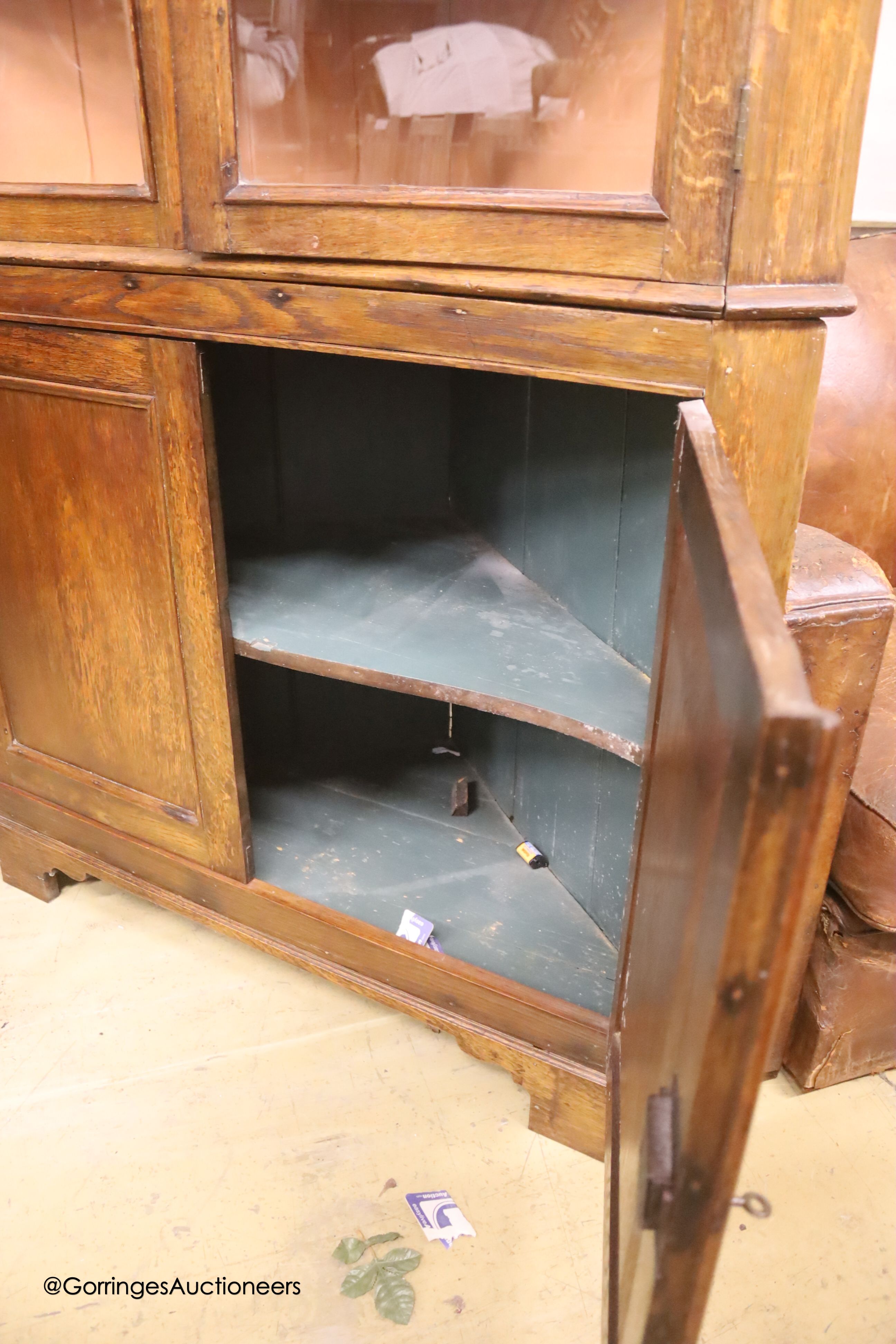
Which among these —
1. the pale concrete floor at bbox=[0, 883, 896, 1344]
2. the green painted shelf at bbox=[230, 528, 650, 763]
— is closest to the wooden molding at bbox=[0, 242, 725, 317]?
the green painted shelf at bbox=[230, 528, 650, 763]

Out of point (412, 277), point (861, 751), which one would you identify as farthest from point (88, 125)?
point (861, 751)

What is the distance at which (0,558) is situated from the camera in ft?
4.65

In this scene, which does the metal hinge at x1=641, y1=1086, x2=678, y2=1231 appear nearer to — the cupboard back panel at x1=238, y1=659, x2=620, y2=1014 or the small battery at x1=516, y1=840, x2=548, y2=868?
the cupboard back panel at x1=238, y1=659, x2=620, y2=1014

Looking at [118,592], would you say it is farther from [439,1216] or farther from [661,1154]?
[661,1154]

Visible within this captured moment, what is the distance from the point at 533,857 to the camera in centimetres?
151

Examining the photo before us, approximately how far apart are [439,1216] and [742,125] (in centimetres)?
116

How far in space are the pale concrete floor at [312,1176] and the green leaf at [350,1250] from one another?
1cm

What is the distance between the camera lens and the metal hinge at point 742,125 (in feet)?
2.43

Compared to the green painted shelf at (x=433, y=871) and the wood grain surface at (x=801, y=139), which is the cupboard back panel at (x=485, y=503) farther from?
the wood grain surface at (x=801, y=139)

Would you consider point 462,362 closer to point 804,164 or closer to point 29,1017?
point 804,164

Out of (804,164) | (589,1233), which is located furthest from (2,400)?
(589,1233)

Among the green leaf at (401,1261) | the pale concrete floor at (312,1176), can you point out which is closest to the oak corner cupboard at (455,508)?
the pale concrete floor at (312,1176)

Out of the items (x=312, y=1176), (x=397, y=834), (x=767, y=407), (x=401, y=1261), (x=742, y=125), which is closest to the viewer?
(x=742, y=125)

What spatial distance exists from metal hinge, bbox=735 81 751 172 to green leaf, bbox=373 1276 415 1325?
1.14 metres
